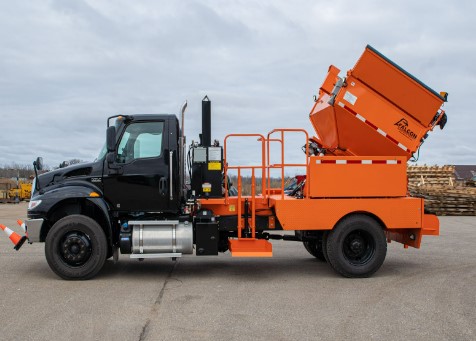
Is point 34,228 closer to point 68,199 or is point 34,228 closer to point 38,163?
point 68,199

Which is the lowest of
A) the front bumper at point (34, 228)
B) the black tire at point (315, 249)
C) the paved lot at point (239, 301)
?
the paved lot at point (239, 301)

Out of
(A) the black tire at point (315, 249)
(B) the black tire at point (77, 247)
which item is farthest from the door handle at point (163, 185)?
(A) the black tire at point (315, 249)

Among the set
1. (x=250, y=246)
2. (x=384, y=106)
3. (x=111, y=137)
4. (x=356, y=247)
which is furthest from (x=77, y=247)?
(x=384, y=106)

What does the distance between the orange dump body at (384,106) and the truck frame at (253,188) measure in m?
0.02

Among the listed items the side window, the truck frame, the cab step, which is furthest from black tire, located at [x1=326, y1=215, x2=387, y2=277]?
the side window

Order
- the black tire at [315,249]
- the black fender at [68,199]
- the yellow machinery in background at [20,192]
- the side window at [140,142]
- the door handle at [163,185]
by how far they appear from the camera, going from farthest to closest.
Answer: the yellow machinery in background at [20,192] < the black tire at [315,249] < the side window at [140,142] < the door handle at [163,185] < the black fender at [68,199]

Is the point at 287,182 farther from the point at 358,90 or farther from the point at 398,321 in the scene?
the point at 398,321

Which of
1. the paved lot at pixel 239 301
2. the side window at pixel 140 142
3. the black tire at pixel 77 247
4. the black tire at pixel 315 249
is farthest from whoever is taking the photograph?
the black tire at pixel 315 249

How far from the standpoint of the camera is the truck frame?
8258 millimetres

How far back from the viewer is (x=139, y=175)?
27.5 feet

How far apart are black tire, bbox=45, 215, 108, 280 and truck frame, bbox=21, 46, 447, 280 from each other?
0.26ft

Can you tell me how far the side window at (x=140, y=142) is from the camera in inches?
332

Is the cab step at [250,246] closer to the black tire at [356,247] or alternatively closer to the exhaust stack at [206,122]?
the black tire at [356,247]

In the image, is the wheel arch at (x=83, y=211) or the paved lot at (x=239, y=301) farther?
the wheel arch at (x=83, y=211)
